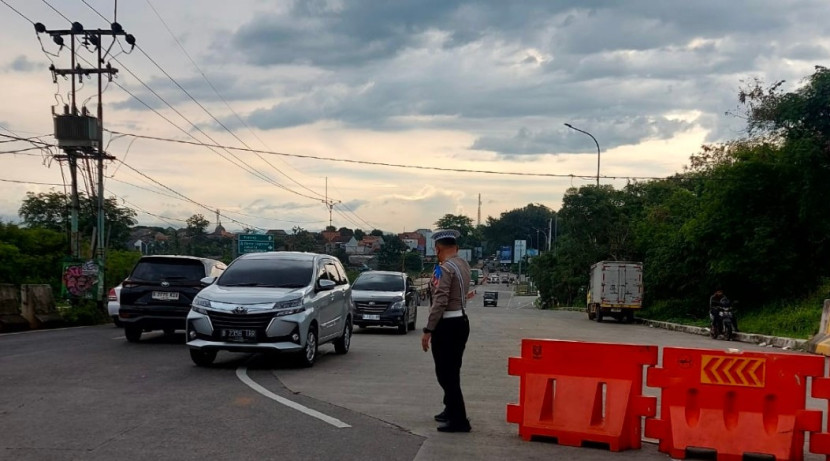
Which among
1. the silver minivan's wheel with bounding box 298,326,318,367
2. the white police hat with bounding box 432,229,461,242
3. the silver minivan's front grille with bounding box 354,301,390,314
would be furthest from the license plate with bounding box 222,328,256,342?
the silver minivan's front grille with bounding box 354,301,390,314

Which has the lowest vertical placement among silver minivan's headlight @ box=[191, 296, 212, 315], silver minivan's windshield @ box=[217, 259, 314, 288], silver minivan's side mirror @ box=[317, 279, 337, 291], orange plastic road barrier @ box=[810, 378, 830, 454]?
orange plastic road barrier @ box=[810, 378, 830, 454]

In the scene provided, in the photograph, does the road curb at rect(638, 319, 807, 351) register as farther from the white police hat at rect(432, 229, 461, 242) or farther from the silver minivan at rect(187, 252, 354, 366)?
the white police hat at rect(432, 229, 461, 242)

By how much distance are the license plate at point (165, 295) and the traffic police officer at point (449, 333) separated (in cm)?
952

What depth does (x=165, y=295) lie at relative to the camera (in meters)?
16.2

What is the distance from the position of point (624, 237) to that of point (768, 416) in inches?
1799

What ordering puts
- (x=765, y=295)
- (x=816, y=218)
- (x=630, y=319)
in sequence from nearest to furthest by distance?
(x=816, y=218) → (x=765, y=295) → (x=630, y=319)

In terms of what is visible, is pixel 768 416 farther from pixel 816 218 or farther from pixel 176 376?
pixel 816 218

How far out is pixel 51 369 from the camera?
11688 millimetres

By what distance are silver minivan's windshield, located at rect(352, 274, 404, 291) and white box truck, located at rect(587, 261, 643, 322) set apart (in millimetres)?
18007

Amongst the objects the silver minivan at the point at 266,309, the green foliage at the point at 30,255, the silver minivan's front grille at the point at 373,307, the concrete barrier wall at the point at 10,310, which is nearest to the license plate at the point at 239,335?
the silver minivan at the point at 266,309

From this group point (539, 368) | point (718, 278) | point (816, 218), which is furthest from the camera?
point (718, 278)

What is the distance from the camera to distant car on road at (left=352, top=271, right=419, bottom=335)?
876 inches

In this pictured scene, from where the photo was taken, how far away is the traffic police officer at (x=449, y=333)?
25.6 feet

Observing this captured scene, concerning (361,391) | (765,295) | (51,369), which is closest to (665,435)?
(361,391)
